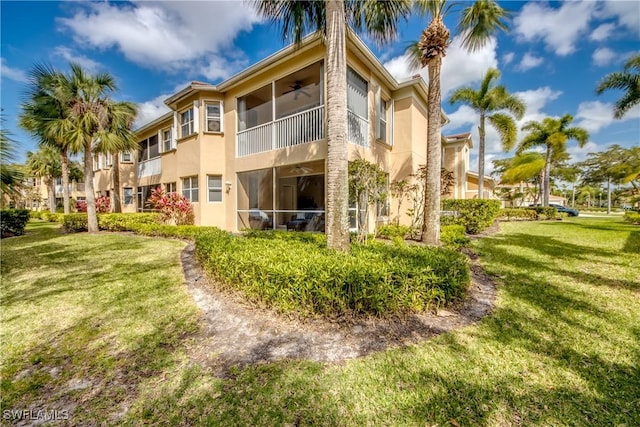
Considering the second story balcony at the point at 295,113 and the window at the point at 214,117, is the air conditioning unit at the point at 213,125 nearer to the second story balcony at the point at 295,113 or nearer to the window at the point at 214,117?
the window at the point at 214,117

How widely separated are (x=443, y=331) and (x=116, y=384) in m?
4.14

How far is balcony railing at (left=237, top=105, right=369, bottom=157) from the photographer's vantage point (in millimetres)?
9812

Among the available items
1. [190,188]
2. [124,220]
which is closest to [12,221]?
[124,220]

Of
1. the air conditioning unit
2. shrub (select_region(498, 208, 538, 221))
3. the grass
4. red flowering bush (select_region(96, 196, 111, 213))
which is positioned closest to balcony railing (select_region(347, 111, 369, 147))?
the grass

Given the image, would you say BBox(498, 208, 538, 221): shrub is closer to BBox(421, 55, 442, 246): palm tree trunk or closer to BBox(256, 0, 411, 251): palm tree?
BBox(421, 55, 442, 246): palm tree trunk

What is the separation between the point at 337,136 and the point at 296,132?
5112 millimetres

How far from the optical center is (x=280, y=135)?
10977 millimetres

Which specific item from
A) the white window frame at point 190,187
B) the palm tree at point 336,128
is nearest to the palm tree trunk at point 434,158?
the palm tree at point 336,128

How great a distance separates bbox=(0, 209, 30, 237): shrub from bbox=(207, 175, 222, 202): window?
34.6 ft

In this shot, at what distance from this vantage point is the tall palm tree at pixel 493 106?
59.7 ft

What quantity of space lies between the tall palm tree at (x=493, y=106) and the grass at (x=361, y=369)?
16.2m

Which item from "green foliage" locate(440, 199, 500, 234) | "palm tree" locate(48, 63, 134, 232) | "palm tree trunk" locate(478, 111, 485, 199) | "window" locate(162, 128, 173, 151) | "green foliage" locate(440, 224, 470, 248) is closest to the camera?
"green foliage" locate(440, 224, 470, 248)

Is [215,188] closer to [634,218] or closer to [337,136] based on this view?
[337,136]

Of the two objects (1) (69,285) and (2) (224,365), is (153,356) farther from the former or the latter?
(1) (69,285)
